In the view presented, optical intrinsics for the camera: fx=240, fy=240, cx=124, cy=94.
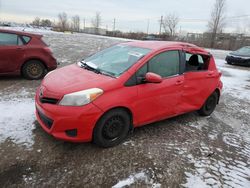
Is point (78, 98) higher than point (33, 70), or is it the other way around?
point (78, 98)

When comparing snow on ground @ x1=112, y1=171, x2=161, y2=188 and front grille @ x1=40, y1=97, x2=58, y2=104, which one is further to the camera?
front grille @ x1=40, y1=97, x2=58, y2=104

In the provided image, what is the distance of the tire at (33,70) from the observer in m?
7.15

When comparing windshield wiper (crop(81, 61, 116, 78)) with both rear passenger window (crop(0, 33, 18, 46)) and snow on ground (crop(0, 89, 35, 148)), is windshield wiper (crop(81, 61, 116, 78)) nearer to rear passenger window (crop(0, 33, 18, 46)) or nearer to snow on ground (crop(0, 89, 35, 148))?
snow on ground (crop(0, 89, 35, 148))

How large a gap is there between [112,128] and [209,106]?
9.11 feet

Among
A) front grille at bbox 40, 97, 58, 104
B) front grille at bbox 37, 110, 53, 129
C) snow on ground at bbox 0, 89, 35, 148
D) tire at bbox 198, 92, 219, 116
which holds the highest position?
front grille at bbox 40, 97, 58, 104

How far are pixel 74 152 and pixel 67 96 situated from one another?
2.80 feet

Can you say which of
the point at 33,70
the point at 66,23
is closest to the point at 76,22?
the point at 66,23

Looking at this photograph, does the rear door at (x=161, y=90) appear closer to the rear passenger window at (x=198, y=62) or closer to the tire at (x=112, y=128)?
the tire at (x=112, y=128)

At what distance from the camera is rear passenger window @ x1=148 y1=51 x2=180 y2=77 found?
4051mm

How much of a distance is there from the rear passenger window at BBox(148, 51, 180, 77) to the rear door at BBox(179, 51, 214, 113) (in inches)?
8.8

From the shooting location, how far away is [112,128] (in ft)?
11.9

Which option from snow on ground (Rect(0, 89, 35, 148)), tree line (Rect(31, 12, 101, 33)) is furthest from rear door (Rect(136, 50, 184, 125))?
tree line (Rect(31, 12, 101, 33))

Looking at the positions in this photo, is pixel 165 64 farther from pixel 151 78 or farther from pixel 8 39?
pixel 8 39

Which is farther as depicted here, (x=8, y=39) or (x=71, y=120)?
(x=8, y=39)
